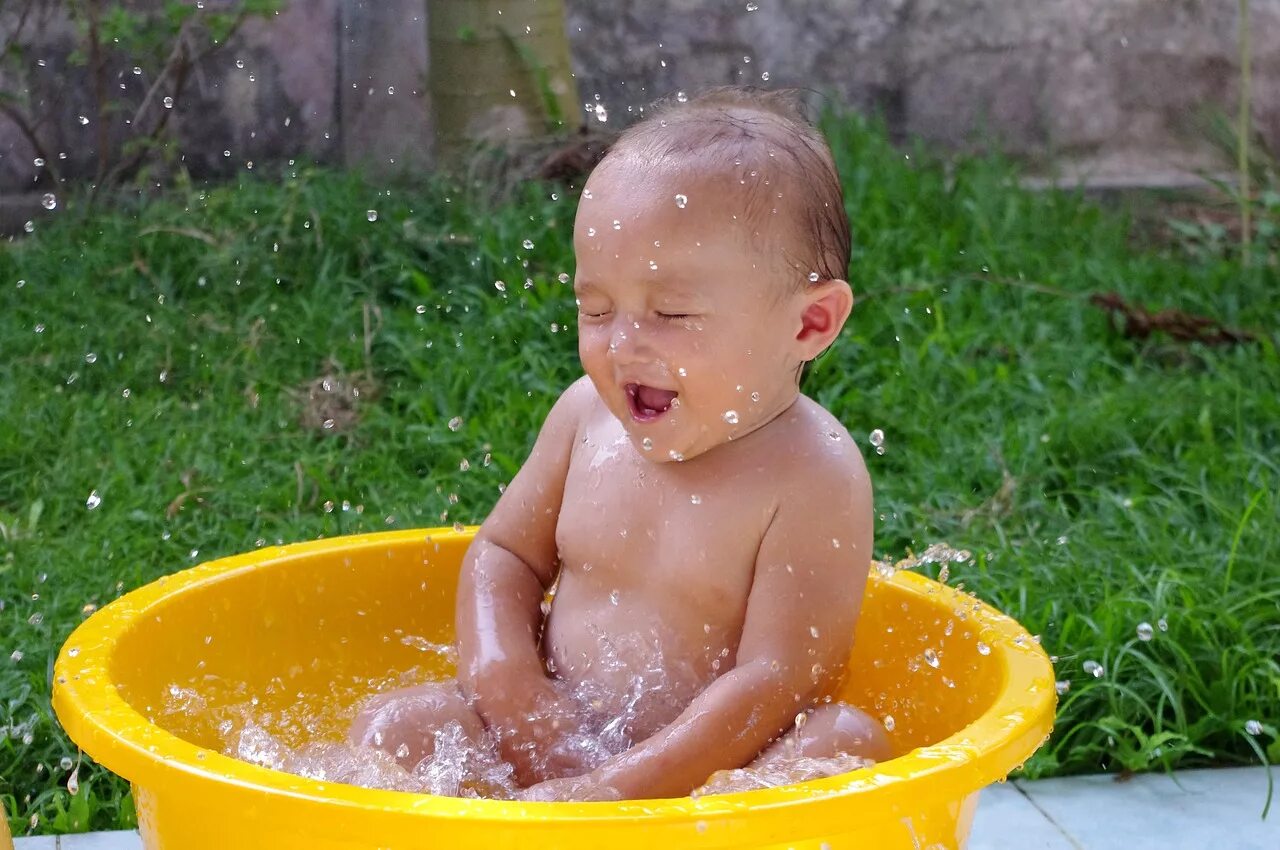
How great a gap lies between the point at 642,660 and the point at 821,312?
0.44m

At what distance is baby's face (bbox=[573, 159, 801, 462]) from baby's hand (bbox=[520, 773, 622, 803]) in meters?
0.38

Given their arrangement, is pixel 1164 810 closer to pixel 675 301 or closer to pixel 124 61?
pixel 675 301

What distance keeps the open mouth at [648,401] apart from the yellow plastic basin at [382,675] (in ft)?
1.42

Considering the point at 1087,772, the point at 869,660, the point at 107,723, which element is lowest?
the point at 1087,772

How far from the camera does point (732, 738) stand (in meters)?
1.66

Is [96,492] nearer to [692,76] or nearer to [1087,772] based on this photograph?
[1087,772]

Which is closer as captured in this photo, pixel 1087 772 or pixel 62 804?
pixel 62 804

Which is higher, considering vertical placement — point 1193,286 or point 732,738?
point 732,738

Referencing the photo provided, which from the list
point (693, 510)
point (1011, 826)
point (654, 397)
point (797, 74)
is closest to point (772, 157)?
point (654, 397)

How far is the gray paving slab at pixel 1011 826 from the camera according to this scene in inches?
83.0

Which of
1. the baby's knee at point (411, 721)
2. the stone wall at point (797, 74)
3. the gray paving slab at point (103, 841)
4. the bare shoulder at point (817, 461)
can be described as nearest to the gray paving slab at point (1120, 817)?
Result: the gray paving slab at point (103, 841)

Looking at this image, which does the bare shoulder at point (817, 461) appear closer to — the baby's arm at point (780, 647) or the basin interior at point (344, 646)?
the baby's arm at point (780, 647)

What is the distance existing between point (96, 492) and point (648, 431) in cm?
174

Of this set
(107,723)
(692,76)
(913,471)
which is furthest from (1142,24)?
(107,723)
